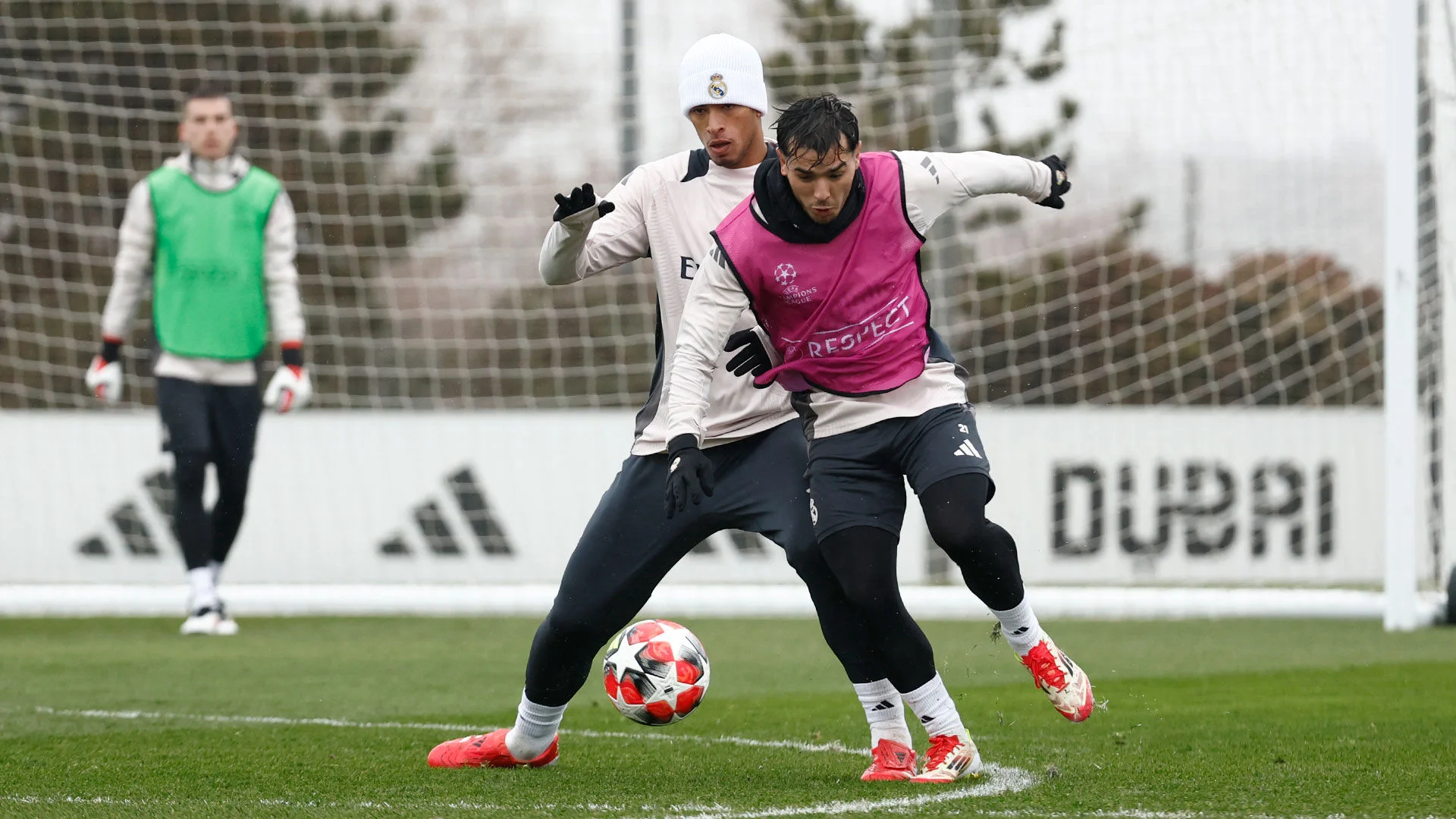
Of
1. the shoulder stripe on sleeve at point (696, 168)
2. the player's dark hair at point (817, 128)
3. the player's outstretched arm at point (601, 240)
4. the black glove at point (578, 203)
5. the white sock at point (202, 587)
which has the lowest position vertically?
the white sock at point (202, 587)

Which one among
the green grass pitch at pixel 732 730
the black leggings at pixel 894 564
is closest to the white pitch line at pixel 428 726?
the green grass pitch at pixel 732 730

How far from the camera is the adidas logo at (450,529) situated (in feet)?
36.7

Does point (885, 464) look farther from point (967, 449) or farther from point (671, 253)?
point (671, 253)

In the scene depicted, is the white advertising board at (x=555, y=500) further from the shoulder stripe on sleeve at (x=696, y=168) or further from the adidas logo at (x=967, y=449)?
the adidas logo at (x=967, y=449)

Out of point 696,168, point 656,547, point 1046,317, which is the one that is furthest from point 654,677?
point 1046,317

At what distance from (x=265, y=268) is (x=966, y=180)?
5.25m

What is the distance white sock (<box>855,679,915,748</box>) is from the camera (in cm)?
468

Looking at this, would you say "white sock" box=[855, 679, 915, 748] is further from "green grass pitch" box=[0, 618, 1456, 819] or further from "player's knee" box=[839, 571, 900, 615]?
"player's knee" box=[839, 571, 900, 615]

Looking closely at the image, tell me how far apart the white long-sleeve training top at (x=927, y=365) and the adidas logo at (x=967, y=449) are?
14cm

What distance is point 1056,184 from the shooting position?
15.6 feet

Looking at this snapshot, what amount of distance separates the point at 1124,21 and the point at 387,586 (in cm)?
534

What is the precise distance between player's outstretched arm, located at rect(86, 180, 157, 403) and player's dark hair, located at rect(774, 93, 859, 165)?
210 inches

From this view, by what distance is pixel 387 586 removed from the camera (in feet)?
35.2

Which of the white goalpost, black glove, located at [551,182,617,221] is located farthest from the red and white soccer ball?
the white goalpost
